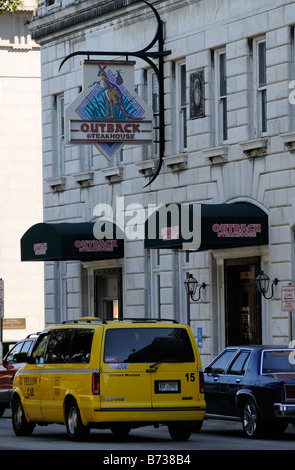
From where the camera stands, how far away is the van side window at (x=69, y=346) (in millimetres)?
21234

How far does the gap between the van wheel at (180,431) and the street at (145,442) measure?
13 centimetres

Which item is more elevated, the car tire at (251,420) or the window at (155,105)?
the window at (155,105)

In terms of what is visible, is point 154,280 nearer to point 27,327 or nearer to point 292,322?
point 292,322

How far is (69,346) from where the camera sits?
2181 cm

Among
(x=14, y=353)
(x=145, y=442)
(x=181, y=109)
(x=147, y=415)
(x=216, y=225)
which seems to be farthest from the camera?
(x=181, y=109)

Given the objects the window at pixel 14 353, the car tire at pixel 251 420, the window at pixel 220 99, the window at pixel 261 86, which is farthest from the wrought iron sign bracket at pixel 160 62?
the car tire at pixel 251 420

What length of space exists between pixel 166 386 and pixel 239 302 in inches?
471

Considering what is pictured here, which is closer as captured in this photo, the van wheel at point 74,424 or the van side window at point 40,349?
the van wheel at point 74,424

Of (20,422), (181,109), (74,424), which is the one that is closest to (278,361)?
(74,424)

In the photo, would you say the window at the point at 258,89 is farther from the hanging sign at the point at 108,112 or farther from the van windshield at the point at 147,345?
the van windshield at the point at 147,345

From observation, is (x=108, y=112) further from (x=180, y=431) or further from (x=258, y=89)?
(x=180, y=431)

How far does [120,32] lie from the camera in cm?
3703

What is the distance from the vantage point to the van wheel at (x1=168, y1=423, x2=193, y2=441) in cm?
2130

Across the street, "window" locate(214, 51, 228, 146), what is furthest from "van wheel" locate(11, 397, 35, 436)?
"window" locate(214, 51, 228, 146)
